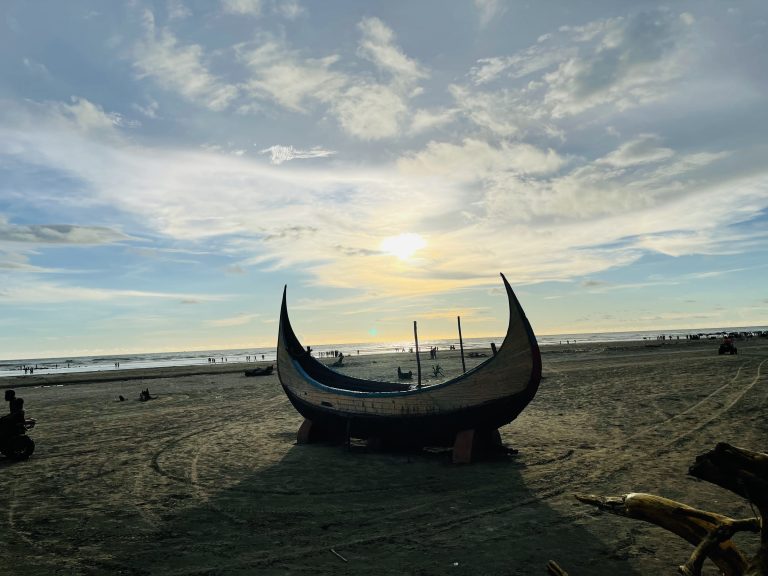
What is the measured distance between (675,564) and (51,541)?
8620mm

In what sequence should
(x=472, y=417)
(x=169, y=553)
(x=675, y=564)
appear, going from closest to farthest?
(x=675, y=564)
(x=169, y=553)
(x=472, y=417)

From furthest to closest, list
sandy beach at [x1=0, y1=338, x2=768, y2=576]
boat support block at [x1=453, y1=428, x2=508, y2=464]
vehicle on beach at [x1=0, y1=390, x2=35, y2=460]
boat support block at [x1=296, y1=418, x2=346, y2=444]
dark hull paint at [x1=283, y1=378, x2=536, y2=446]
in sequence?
1. boat support block at [x1=296, y1=418, x2=346, y2=444]
2. vehicle on beach at [x1=0, y1=390, x2=35, y2=460]
3. boat support block at [x1=453, y1=428, x2=508, y2=464]
4. dark hull paint at [x1=283, y1=378, x2=536, y2=446]
5. sandy beach at [x1=0, y1=338, x2=768, y2=576]

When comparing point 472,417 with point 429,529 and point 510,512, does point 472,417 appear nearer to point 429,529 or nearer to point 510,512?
point 510,512

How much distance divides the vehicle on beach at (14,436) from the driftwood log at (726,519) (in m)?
13.8

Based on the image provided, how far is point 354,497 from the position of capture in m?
8.71

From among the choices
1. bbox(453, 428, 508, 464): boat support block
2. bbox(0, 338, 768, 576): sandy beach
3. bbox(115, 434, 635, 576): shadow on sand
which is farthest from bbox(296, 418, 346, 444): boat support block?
bbox(453, 428, 508, 464): boat support block

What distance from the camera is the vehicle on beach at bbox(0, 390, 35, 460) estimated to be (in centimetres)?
1213

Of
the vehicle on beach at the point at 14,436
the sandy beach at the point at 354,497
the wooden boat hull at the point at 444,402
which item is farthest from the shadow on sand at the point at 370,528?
the vehicle on beach at the point at 14,436

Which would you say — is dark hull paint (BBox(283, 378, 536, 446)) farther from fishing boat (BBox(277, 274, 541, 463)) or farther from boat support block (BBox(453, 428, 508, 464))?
boat support block (BBox(453, 428, 508, 464))

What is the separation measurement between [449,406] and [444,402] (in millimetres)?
151

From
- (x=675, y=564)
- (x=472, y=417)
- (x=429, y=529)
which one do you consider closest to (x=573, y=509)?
(x=675, y=564)

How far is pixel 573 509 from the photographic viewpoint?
25.0ft

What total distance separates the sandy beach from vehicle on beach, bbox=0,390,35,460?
250 mm

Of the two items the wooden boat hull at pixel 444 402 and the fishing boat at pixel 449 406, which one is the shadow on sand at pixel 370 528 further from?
the wooden boat hull at pixel 444 402
